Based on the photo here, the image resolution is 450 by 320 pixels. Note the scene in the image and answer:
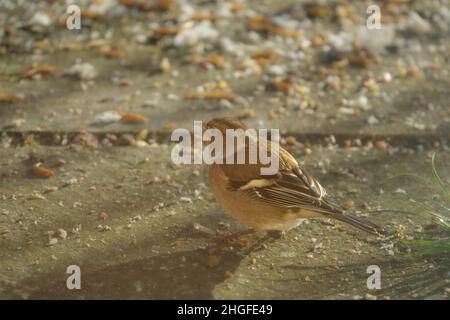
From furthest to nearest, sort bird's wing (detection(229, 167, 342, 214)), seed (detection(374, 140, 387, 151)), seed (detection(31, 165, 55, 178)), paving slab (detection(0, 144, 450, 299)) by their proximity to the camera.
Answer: seed (detection(374, 140, 387, 151)) → seed (detection(31, 165, 55, 178)) → bird's wing (detection(229, 167, 342, 214)) → paving slab (detection(0, 144, 450, 299))

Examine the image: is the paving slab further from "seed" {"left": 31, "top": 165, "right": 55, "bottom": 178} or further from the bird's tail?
the bird's tail

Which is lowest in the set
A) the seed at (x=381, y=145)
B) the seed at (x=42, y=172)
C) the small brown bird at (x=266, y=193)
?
the small brown bird at (x=266, y=193)

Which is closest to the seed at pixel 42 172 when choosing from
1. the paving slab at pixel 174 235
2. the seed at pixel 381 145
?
the paving slab at pixel 174 235

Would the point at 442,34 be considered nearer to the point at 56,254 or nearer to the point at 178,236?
the point at 178,236

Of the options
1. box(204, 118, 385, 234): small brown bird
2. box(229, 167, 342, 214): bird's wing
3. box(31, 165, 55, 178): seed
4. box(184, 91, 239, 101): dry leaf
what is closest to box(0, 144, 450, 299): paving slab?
box(31, 165, 55, 178): seed

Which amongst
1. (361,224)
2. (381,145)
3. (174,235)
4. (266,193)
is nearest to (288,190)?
(266,193)

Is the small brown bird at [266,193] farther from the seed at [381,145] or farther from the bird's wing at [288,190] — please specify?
the seed at [381,145]
